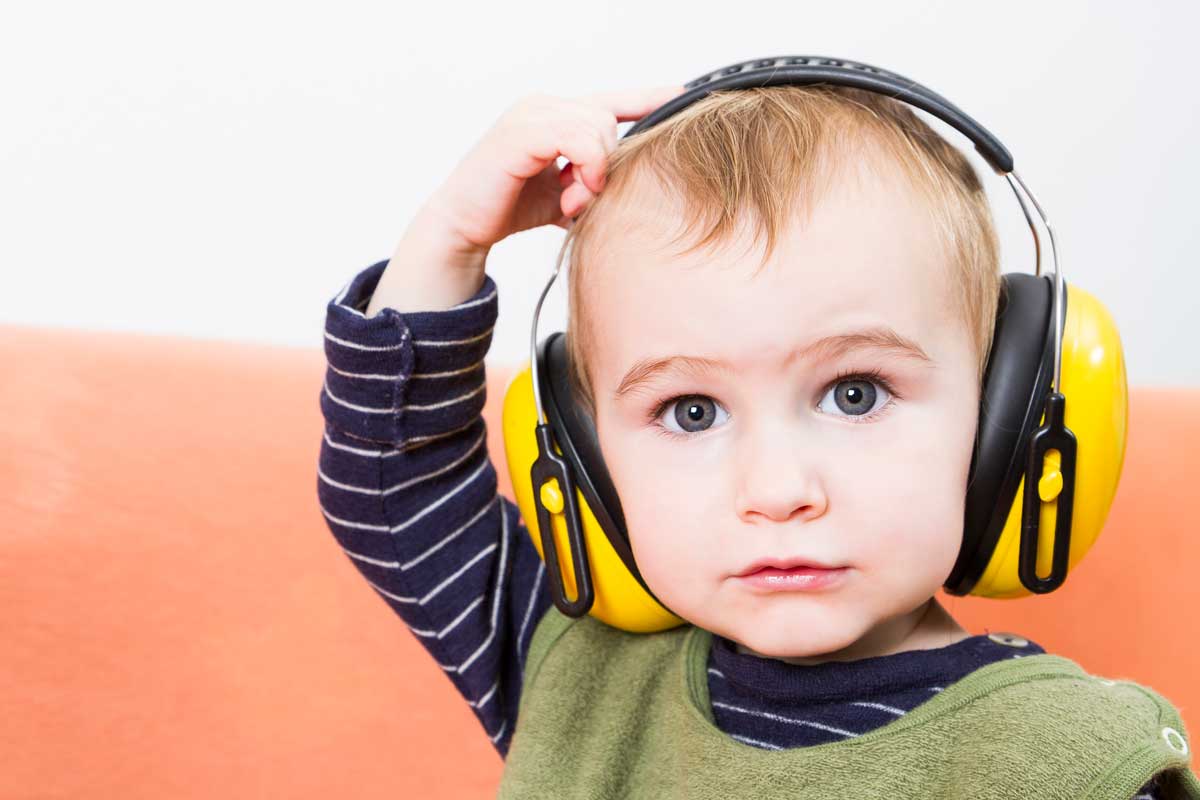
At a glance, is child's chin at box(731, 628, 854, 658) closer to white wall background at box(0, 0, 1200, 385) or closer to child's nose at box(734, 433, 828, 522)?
child's nose at box(734, 433, 828, 522)

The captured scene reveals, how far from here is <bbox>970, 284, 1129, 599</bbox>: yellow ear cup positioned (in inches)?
29.2

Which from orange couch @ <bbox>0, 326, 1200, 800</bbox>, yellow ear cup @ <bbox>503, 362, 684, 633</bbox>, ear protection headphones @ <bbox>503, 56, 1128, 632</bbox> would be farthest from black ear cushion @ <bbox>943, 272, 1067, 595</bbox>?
orange couch @ <bbox>0, 326, 1200, 800</bbox>

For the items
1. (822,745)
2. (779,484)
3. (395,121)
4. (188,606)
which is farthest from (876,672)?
(395,121)

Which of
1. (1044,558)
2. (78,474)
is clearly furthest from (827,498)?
(78,474)

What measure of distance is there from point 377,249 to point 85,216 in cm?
37

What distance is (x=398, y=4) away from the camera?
1611 mm

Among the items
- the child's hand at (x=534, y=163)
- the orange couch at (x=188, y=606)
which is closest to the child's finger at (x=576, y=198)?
the child's hand at (x=534, y=163)

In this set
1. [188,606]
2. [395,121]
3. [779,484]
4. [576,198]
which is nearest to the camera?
[779,484]

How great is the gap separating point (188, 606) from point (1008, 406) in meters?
0.87

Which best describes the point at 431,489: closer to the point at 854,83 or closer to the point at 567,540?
the point at 567,540

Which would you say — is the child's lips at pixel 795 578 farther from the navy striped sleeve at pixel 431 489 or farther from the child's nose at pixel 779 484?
the navy striped sleeve at pixel 431 489

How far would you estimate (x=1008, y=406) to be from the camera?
0.73 metres

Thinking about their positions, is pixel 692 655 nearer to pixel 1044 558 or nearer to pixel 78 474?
pixel 1044 558

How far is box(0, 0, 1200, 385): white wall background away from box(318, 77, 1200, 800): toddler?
0.76 meters
